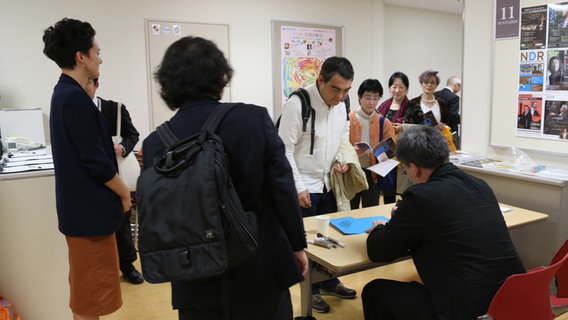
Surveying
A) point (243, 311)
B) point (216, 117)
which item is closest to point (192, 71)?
point (216, 117)

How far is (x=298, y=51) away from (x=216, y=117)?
403 centimetres

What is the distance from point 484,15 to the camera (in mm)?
3059

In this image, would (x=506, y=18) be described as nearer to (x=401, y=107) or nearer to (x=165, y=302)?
(x=401, y=107)

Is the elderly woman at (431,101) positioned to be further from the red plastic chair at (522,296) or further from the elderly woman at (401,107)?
the red plastic chair at (522,296)

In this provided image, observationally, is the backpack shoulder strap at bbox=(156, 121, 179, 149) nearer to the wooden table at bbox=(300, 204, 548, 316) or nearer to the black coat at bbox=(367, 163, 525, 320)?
the wooden table at bbox=(300, 204, 548, 316)

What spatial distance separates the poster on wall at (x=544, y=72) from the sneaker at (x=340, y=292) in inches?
62.0

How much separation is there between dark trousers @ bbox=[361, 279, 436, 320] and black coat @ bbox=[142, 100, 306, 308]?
0.83 metres

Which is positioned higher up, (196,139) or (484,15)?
(484,15)

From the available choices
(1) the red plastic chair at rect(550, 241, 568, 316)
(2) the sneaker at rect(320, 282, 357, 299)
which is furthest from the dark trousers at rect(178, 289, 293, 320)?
(2) the sneaker at rect(320, 282, 357, 299)

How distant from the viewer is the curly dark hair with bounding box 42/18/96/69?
1809mm

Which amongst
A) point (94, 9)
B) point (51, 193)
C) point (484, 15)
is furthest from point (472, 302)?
point (94, 9)

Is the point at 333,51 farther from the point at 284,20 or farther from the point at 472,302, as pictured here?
the point at 472,302

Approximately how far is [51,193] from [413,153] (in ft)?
5.99

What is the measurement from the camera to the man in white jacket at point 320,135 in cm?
230
